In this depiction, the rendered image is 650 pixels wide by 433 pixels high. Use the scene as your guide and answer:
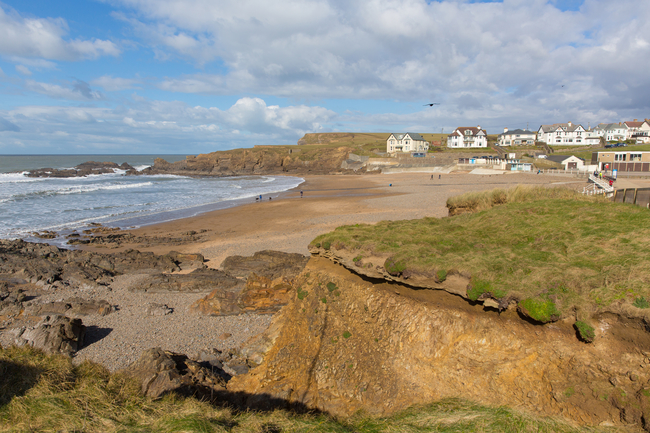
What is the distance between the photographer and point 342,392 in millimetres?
6762

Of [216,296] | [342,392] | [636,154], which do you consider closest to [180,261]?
[216,296]

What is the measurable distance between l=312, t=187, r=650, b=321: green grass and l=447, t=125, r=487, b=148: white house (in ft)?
328

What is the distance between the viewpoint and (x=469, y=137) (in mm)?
101625

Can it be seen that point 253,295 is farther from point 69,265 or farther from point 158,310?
point 69,265

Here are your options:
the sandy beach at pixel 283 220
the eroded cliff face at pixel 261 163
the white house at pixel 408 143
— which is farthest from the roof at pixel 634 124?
the sandy beach at pixel 283 220

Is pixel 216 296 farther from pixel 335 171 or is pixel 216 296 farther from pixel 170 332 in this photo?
Answer: pixel 335 171

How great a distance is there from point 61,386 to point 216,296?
7.07m

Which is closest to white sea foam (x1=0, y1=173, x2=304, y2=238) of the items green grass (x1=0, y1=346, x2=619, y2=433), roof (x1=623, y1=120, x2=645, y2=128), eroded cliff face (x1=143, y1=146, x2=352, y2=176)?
green grass (x1=0, y1=346, x2=619, y2=433)

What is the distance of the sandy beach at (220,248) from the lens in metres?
10.8

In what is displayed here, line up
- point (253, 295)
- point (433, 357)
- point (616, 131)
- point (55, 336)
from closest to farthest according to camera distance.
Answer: point (433, 357)
point (55, 336)
point (253, 295)
point (616, 131)

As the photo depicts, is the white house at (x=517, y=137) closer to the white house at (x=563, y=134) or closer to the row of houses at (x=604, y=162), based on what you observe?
the white house at (x=563, y=134)

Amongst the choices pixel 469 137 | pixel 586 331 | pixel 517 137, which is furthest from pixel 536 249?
pixel 517 137

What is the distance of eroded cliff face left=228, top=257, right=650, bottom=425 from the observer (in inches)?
197

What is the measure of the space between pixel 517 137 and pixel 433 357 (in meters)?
119
